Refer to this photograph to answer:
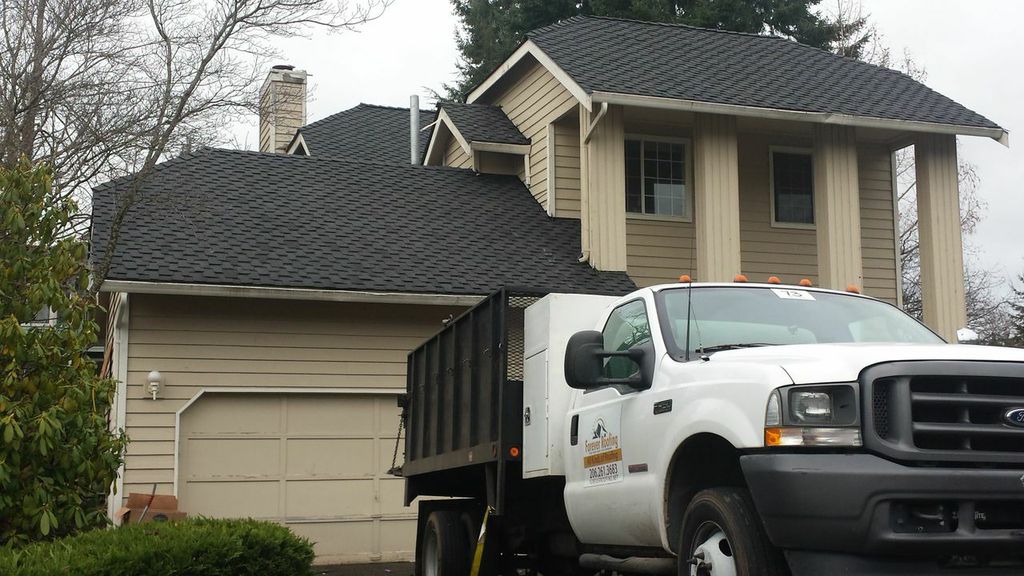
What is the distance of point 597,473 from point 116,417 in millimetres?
8587

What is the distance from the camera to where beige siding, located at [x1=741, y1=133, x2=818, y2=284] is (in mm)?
17969

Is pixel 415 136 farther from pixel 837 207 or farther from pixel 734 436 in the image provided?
pixel 734 436

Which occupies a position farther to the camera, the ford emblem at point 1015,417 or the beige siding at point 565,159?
the beige siding at point 565,159

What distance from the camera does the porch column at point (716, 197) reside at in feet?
53.0

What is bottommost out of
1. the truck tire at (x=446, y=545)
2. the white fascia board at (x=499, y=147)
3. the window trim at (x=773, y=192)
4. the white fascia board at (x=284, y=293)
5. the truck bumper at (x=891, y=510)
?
the truck tire at (x=446, y=545)

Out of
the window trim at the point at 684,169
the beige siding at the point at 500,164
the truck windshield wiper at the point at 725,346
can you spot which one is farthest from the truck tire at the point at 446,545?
the beige siding at the point at 500,164

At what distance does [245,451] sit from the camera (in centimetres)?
1438

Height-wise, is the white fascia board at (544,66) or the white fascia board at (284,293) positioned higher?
the white fascia board at (544,66)

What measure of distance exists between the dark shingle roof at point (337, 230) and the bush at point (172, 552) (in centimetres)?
509

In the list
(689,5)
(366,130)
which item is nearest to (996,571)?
(366,130)

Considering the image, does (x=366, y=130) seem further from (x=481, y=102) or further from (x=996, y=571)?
(x=996, y=571)

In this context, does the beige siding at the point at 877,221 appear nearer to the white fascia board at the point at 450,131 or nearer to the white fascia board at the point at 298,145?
the white fascia board at the point at 450,131

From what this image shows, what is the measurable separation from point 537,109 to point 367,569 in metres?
7.84

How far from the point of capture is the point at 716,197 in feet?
53.6
